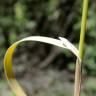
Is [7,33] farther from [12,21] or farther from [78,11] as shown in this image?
[78,11]

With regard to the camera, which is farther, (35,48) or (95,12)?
(35,48)

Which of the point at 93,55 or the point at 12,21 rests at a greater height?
the point at 12,21

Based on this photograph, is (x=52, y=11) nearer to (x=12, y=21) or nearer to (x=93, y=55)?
(x=12, y=21)

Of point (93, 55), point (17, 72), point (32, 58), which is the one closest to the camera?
point (93, 55)

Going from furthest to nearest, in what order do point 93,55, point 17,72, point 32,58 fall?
point 32,58 → point 17,72 → point 93,55

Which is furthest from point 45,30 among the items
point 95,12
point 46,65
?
point 95,12

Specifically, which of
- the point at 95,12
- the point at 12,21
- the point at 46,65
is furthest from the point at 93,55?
the point at 12,21

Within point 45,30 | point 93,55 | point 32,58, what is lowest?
point 93,55
